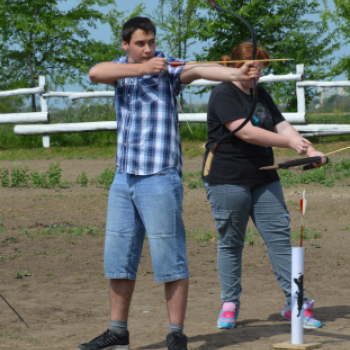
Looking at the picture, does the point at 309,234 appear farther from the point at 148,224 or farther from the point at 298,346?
the point at 148,224

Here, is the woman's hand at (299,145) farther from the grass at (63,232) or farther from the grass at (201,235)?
the grass at (63,232)

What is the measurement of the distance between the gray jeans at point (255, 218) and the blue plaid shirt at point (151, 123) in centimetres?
68

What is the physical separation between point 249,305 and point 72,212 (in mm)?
4067

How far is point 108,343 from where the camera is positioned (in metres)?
3.23

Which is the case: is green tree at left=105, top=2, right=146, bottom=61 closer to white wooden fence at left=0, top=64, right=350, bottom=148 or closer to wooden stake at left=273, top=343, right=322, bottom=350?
white wooden fence at left=0, top=64, right=350, bottom=148

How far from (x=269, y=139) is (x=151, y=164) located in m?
0.78

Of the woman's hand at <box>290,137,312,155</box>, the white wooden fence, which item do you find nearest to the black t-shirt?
the woman's hand at <box>290,137,312,155</box>

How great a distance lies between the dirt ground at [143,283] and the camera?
3633mm

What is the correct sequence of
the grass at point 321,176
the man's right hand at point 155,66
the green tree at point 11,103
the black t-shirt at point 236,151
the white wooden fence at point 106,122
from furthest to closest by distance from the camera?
the green tree at point 11,103, the white wooden fence at point 106,122, the grass at point 321,176, the black t-shirt at point 236,151, the man's right hand at point 155,66

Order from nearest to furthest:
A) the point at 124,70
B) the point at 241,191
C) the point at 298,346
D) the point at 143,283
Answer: the point at 124,70, the point at 298,346, the point at 241,191, the point at 143,283

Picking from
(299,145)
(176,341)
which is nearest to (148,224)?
(176,341)

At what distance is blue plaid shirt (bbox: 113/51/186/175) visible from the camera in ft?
10.1

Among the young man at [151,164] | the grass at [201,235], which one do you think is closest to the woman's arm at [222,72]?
the young man at [151,164]

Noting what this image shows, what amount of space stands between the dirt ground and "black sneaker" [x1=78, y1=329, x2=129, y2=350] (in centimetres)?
17
